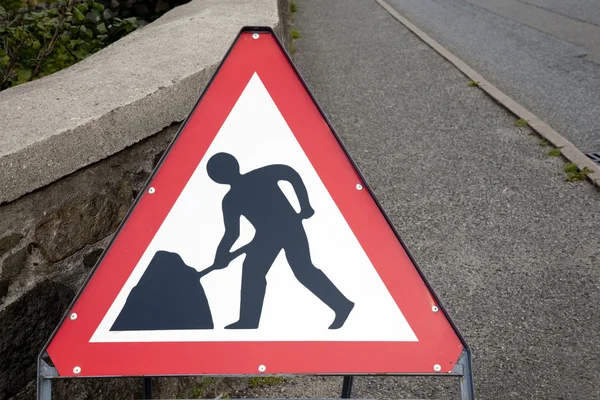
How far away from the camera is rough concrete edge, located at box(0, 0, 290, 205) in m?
1.91

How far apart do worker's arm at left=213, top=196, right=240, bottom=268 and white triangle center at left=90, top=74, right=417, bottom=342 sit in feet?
0.03

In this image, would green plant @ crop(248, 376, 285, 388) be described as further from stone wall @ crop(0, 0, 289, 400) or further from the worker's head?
the worker's head

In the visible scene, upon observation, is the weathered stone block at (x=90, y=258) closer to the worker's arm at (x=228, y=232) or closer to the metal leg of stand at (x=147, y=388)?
the metal leg of stand at (x=147, y=388)

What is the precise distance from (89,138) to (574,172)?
364cm

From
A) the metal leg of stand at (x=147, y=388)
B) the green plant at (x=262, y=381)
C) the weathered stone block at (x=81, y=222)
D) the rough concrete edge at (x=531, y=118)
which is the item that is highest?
the weathered stone block at (x=81, y=222)

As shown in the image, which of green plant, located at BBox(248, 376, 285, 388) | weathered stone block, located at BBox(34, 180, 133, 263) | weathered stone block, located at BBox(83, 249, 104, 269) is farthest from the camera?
green plant, located at BBox(248, 376, 285, 388)

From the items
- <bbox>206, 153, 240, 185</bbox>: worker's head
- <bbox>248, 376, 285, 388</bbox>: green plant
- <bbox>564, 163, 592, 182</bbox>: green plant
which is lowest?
<bbox>564, 163, 592, 182</bbox>: green plant

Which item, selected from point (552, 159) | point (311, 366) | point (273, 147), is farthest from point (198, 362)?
point (552, 159)

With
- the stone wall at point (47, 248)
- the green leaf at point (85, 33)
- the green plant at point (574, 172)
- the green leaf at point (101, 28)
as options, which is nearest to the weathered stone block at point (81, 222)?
the stone wall at point (47, 248)

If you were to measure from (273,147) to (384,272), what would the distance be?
1.14 ft

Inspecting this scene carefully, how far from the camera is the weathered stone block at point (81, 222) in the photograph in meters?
2.08

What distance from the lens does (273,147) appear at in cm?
168

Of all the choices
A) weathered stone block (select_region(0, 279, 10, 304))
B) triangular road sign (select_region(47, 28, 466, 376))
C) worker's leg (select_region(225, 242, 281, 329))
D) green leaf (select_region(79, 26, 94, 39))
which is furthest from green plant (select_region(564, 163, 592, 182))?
weathered stone block (select_region(0, 279, 10, 304))

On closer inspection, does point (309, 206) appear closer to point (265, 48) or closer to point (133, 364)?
point (265, 48)
